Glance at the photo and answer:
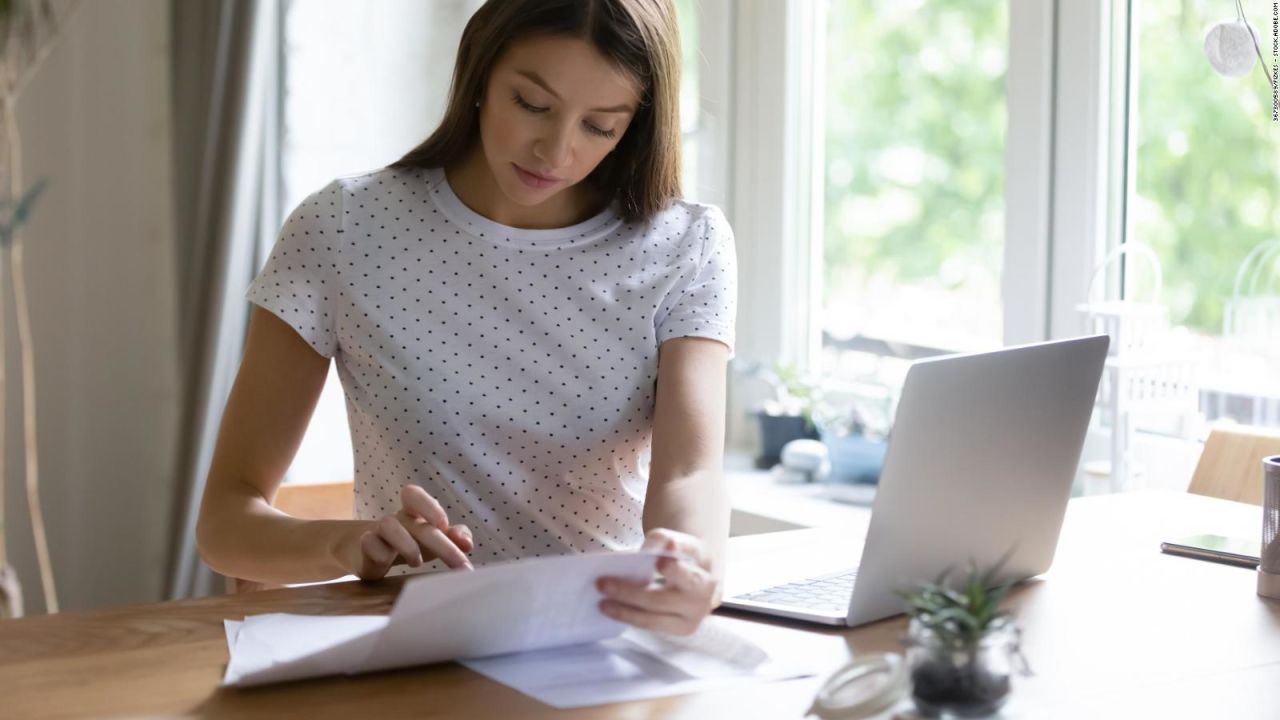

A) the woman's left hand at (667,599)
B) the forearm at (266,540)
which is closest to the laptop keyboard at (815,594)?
the woman's left hand at (667,599)

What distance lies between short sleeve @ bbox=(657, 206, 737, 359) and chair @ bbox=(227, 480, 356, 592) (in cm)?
55

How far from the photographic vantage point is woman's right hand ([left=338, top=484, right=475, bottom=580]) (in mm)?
1182

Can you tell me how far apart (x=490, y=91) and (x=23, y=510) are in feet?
6.33

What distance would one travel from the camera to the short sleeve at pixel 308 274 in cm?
148

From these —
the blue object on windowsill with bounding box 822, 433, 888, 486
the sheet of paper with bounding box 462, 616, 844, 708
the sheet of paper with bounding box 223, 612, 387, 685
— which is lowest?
the blue object on windowsill with bounding box 822, 433, 888, 486

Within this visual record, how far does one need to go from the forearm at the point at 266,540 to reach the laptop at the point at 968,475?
0.38 meters

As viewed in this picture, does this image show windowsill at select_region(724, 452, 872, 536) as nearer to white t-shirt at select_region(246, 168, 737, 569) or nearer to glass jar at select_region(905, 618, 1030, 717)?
white t-shirt at select_region(246, 168, 737, 569)

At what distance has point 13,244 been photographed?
2736 mm

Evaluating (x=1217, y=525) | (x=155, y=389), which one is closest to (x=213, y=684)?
(x=1217, y=525)

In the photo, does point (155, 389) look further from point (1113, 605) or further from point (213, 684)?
point (1113, 605)

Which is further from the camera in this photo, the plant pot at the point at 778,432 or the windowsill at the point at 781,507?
the plant pot at the point at 778,432

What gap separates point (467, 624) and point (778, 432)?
186 cm

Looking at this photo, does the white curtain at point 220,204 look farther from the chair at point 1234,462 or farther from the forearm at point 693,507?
the chair at point 1234,462
